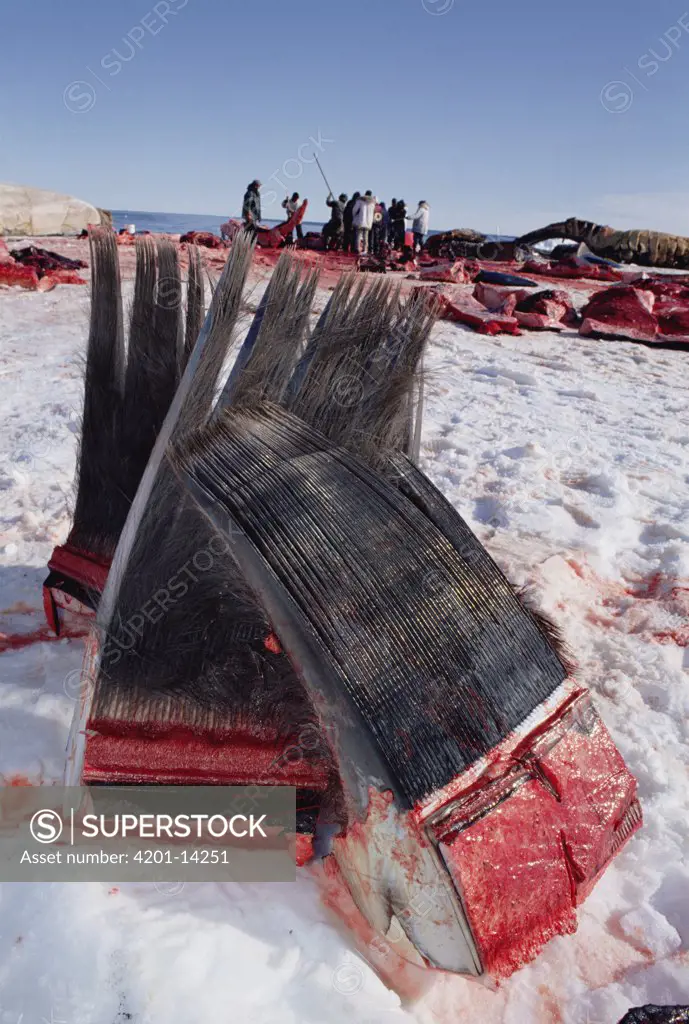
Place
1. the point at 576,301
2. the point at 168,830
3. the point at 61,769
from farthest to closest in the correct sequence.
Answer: the point at 576,301, the point at 61,769, the point at 168,830

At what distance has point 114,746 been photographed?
1.50 m

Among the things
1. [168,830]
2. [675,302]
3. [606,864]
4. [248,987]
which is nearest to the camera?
[248,987]

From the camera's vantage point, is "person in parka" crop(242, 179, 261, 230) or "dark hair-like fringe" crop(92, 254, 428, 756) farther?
"person in parka" crop(242, 179, 261, 230)

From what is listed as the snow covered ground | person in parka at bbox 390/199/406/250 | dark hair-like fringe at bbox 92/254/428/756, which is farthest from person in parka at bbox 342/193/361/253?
dark hair-like fringe at bbox 92/254/428/756

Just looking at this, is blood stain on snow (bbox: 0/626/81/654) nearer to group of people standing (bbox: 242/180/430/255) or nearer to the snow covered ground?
the snow covered ground

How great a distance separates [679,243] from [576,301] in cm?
1327

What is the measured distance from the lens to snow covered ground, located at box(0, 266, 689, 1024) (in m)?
1.18

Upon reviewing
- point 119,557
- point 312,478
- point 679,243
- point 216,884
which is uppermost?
point 679,243

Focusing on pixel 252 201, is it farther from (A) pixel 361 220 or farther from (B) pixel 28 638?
(B) pixel 28 638

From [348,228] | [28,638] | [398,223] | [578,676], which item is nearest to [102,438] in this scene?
[28,638]

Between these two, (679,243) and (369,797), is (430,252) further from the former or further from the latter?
(369,797)

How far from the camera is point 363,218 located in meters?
14.4

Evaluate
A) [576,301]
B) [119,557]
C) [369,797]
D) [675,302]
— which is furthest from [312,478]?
[576,301]

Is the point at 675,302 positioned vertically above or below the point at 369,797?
above
